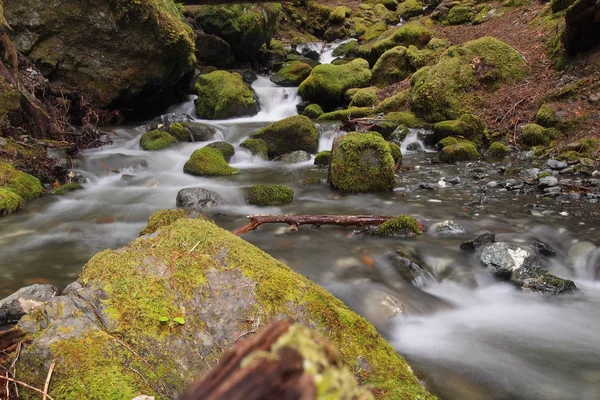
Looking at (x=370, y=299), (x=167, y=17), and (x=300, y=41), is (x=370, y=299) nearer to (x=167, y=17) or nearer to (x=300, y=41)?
(x=167, y=17)

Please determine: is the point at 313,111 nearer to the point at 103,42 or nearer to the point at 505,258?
the point at 103,42

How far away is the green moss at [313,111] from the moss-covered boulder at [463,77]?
3.69 metres

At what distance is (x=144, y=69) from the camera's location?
A: 13.1 meters

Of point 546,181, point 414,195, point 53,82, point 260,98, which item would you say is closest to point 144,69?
point 53,82

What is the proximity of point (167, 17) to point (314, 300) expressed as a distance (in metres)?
12.8

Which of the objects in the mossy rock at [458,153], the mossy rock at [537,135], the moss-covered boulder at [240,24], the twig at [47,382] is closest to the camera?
the twig at [47,382]

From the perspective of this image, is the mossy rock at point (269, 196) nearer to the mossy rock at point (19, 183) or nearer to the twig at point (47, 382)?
the mossy rock at point (19, 183)

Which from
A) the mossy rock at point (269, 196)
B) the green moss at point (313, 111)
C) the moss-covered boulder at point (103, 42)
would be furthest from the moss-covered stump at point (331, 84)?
the mossy rock at point (269, 196)

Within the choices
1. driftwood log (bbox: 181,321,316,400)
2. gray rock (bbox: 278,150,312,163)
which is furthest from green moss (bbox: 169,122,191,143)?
driftwood log (bbox: 181,321,316,400)

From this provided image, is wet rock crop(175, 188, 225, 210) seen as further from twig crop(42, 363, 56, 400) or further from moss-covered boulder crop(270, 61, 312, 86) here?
moss-covered boulder crop(270, 61, 312, 86)

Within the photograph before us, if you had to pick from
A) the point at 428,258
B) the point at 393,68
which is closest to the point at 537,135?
the point at 428,258

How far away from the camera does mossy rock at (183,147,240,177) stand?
982 centimetres

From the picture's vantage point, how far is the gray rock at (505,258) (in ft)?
15.5

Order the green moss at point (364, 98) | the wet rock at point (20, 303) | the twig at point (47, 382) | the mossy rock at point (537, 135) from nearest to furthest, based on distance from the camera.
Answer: the twig at point (47, 382), the wet rock at point (20, 303), the mossy rock at point (537, 135), the green moss at point (364, 98)
